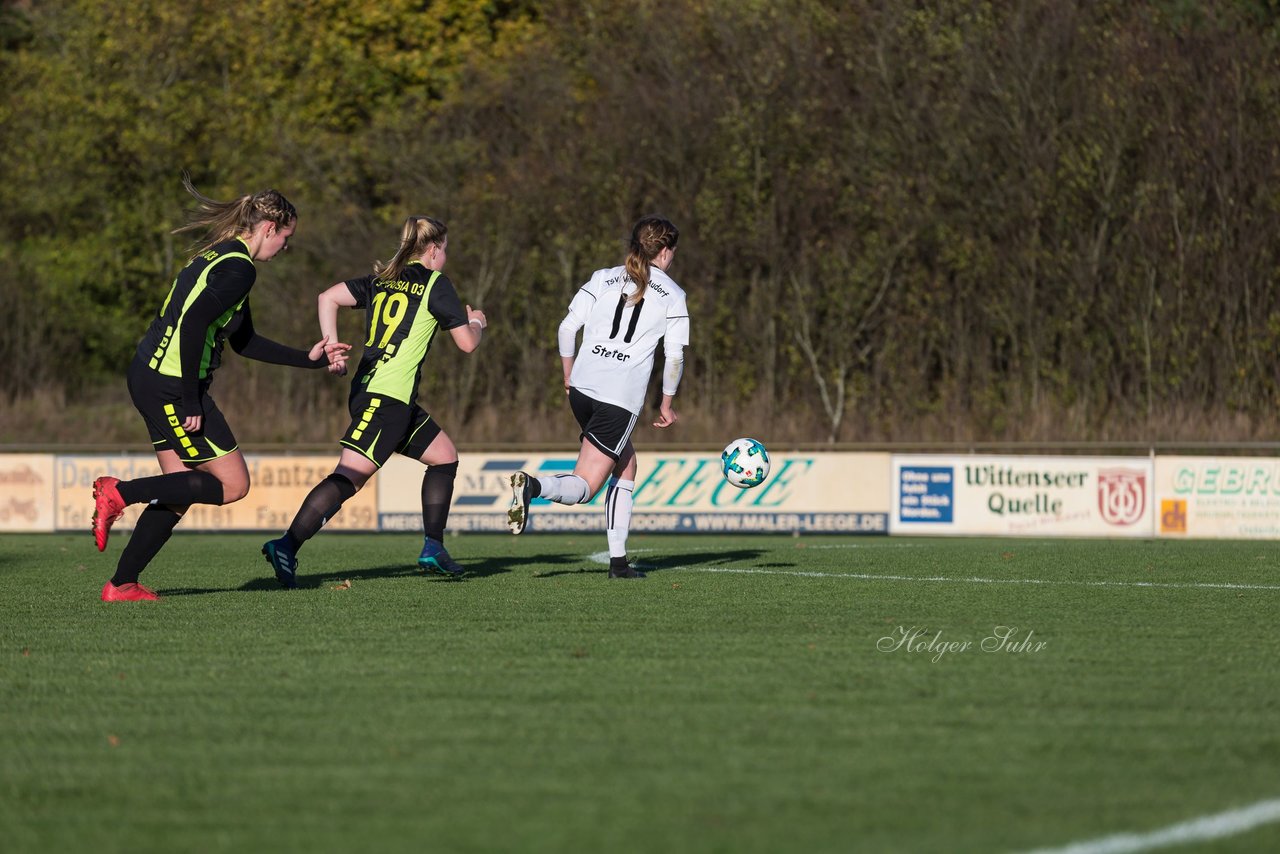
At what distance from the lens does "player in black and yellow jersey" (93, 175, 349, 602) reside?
8016mm

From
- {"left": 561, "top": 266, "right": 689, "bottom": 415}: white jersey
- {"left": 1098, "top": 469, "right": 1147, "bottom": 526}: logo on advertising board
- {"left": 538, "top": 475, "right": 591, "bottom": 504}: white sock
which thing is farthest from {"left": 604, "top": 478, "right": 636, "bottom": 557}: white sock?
→ {"left": 1098, "top": 469, "right": 1147, "bottom": 526}: logo on advertising board

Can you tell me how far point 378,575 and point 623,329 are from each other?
2.16m

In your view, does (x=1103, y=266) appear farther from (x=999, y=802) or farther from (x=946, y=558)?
(x=999, y=802)

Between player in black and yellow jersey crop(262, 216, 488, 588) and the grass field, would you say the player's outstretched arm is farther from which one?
the grass field

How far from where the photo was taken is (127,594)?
830 centimetres

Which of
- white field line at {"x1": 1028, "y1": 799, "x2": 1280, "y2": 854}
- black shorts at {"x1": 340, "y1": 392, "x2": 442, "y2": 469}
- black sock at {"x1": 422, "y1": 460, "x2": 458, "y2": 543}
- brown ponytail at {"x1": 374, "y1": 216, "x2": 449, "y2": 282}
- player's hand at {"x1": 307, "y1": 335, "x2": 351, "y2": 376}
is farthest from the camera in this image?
black sock at {"x1": 422, "y1": 460, "x2": 458, "y2": 543}

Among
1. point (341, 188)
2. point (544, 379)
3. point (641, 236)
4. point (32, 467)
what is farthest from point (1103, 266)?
point (641, 236)

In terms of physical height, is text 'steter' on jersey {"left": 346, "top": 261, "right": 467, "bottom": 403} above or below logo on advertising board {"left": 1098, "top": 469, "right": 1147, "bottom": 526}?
above

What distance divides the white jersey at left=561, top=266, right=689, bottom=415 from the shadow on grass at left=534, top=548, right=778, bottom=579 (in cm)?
119

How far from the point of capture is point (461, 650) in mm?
6332

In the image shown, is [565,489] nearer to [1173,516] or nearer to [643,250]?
[643,250]

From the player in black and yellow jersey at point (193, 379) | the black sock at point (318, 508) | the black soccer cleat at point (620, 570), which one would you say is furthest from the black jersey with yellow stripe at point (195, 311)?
the black soccer cleat at point (620, 570)

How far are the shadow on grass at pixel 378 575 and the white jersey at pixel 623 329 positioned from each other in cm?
139

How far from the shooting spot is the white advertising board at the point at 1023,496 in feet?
62.0
